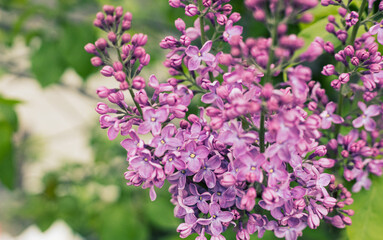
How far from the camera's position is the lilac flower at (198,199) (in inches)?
21.7

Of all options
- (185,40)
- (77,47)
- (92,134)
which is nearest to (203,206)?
(185,40)

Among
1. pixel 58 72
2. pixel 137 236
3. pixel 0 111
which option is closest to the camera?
pixel 0 111

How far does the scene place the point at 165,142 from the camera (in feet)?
1.70

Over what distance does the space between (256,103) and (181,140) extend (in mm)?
119

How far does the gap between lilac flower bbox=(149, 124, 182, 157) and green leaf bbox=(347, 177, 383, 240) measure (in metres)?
0.36

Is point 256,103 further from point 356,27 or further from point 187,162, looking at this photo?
point 356,27

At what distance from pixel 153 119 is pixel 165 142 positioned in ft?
0.11

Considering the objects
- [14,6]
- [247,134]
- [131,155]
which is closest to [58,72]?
[14,6]

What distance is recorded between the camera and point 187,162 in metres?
0.51

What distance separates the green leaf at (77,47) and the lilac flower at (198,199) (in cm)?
98

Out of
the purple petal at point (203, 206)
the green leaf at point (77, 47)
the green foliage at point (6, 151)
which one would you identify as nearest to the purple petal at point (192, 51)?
the purple petal at point (203, 206)

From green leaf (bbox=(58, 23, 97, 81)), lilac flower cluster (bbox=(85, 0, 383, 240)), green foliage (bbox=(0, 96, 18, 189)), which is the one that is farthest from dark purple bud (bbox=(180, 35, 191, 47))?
green leaf (bbox=(58, 23, 97, 81))

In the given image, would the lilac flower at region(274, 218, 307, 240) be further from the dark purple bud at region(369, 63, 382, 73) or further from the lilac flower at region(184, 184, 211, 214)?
the dark purple bud at region(369, 63, 382, 73)

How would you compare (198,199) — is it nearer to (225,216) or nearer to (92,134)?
(225,216)
